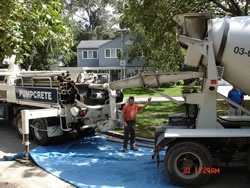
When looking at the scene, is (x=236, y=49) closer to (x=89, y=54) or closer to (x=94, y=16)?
(x=89, y=54)

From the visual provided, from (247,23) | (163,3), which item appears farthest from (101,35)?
(247,23)

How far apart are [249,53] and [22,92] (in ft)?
22.4

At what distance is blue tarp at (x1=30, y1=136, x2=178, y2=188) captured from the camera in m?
5.28

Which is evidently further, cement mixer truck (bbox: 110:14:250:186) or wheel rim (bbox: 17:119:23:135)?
wheel rim (bbox: 17:119:23:135)

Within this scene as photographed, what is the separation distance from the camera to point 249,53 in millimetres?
4801

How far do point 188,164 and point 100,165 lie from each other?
2225mm

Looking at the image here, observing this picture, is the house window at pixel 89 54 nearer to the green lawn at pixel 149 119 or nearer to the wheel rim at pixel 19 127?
the green lawn at pixel 149 119

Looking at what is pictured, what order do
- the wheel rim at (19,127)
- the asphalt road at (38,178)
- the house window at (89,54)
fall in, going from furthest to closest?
the house window at (89,54)
the wheel rim at (19,127)
the asphalt road at (38,178)

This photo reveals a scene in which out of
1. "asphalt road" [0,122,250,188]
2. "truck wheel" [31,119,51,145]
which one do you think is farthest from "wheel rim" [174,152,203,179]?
"truck wheel" [31,119,51,145]

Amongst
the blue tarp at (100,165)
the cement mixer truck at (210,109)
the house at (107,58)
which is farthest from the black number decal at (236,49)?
the house at (107,58)

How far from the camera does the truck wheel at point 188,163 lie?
4867mm
